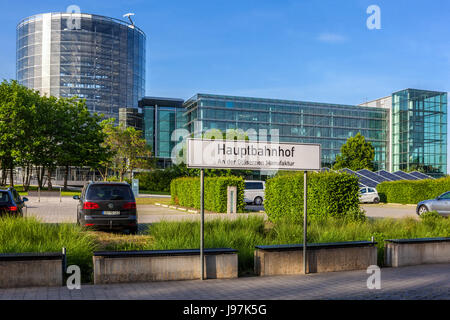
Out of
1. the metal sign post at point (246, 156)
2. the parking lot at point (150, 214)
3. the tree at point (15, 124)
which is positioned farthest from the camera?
the tree at point (15, 124)

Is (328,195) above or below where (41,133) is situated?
below

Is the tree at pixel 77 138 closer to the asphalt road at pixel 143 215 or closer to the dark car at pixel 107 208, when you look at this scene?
the asphalt road at pixel 143 215

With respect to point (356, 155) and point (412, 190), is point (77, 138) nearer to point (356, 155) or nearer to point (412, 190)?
point (412, 190)

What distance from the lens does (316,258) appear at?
7.89 m

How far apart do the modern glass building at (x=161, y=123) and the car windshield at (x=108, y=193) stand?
69.4m

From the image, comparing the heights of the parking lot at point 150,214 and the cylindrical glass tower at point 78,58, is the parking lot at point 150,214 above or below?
below

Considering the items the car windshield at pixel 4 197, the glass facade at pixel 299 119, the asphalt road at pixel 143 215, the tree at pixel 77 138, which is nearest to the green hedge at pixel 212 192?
the asphalt road at pixel 143 215

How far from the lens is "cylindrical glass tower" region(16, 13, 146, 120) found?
82812 mm

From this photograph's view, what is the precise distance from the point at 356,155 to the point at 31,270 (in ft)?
210

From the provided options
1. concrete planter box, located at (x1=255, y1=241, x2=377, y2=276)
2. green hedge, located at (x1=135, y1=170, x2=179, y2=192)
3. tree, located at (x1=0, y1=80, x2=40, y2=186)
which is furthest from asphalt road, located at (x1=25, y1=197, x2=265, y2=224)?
green hedge, located at (x1=135, y1=170, x2=179, y2=192)

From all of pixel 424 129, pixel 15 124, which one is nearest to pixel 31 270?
pixel 15 124

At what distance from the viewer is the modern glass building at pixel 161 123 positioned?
8338 centimetres

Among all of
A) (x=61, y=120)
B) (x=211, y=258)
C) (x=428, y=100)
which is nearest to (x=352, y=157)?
(x=428, y=100)

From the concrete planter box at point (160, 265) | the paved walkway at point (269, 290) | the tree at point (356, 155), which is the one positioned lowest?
the paved walkway at point (269, 290)
